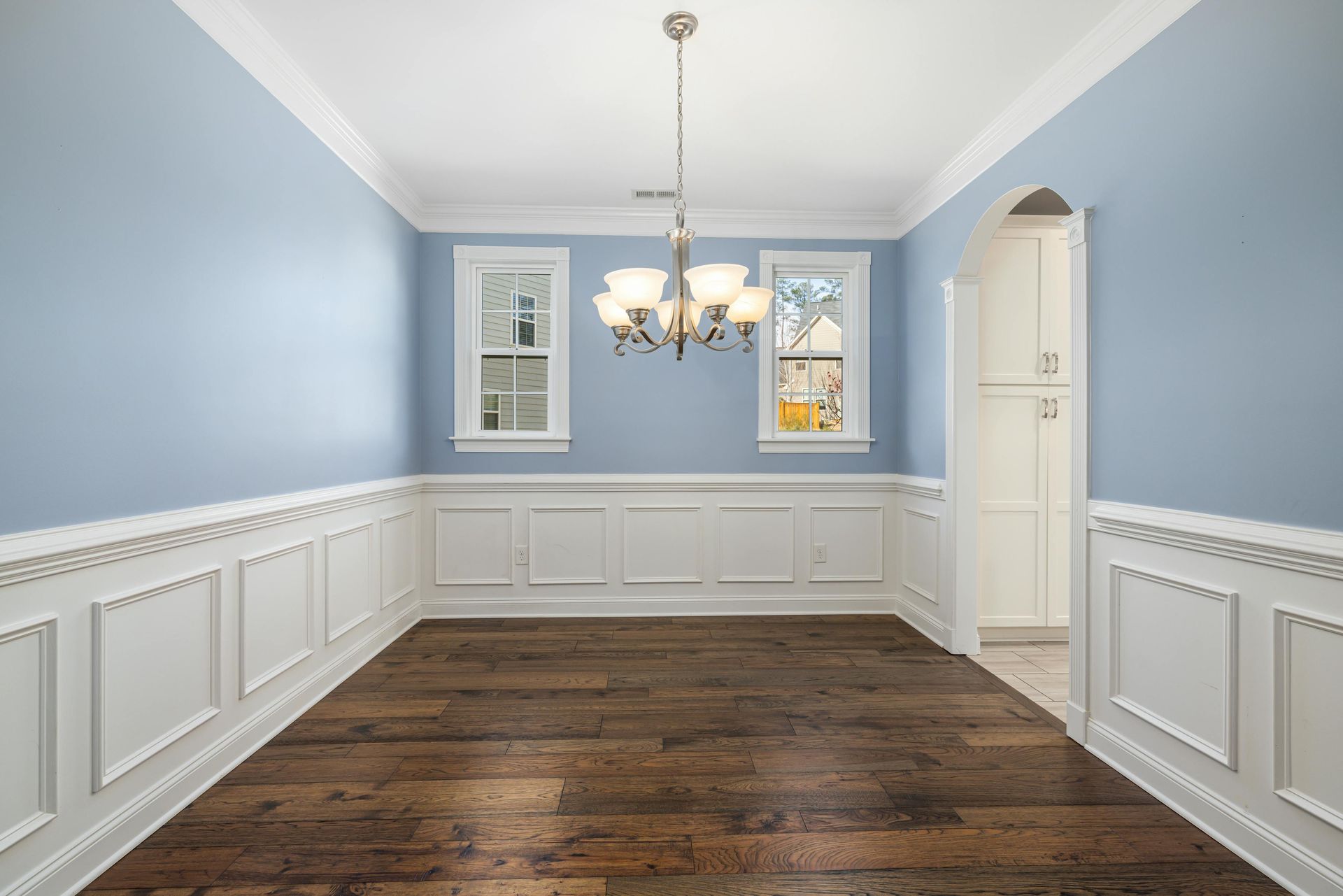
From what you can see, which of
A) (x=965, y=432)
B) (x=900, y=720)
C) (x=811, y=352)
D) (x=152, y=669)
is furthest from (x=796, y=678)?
(x=152, y=669)

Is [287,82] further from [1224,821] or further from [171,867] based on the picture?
[1224,821]

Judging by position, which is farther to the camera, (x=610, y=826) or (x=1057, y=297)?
(x=1057, y=297)

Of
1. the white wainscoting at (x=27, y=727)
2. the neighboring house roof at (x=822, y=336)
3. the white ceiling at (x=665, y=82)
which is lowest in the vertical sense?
the white wainscoting at (x=27, y=727)

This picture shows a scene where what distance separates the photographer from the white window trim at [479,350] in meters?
4.59

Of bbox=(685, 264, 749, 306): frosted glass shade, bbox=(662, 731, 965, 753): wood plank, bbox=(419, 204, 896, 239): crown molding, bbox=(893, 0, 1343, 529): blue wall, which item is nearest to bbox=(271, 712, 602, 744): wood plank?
bbox=(662, 731, 965, 753): wood plank

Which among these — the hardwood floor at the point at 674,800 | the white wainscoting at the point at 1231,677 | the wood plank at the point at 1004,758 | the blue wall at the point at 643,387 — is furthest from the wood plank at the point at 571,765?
the blue wall at the point at 643,387

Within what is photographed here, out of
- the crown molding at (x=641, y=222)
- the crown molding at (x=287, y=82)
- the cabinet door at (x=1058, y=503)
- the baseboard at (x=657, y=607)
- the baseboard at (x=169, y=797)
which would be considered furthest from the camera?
the baseboard at (x=657, y=607)

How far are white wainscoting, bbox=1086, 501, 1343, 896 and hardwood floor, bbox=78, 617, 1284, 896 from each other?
127 millimetres

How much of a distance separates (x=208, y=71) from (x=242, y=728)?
2401 millimetres

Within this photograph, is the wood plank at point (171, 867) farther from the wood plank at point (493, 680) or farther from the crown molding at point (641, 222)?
the crown molding at point (641, 222)

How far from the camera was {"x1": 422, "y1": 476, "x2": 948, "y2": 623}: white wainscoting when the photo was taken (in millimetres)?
4617

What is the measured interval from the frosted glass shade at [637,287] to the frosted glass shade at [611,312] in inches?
6.4

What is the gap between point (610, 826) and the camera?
2115 mm

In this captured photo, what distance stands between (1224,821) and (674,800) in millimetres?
1686
